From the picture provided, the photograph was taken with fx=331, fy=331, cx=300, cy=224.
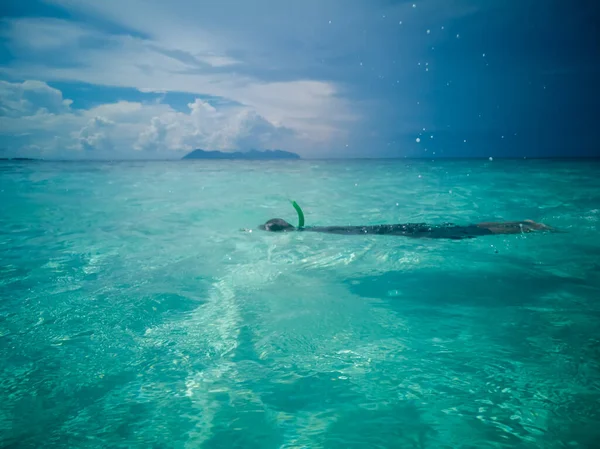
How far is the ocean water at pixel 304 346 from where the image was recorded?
3422 mm

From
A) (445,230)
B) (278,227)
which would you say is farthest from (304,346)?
(445,230)

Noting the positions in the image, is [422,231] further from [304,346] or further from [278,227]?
[304,346]

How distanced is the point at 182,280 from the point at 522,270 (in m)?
8.32

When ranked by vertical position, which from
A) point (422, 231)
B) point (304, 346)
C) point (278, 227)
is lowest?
point (304, 346)

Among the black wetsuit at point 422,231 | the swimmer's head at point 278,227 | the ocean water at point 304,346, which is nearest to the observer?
the ocean water at point 304,346

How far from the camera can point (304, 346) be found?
15.9ft

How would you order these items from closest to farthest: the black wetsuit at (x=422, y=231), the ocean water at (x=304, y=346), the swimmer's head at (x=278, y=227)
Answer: the ocean water at (x=304, y=346) → the black wetsuit at (x=422, y=231) → the swimmer's head at (x=278, y=227)

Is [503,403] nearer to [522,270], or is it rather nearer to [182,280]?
[522,270]

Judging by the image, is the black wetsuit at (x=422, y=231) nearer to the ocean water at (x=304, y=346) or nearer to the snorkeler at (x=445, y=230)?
the snorkeler at (x=445, y=230)

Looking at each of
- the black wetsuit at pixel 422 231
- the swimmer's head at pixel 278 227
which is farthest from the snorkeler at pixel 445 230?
the swimmer's head at pixel 278 227

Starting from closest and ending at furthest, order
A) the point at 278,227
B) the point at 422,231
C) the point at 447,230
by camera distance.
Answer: the point at 447,230
the point at 422,231
the point at 278,227

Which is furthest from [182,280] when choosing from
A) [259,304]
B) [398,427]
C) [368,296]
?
[398,427]

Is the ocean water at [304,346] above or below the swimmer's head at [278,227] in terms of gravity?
below

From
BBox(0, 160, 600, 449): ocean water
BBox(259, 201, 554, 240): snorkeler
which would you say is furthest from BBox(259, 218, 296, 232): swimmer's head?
BBox(0, 160, 600, 449): ocean water
